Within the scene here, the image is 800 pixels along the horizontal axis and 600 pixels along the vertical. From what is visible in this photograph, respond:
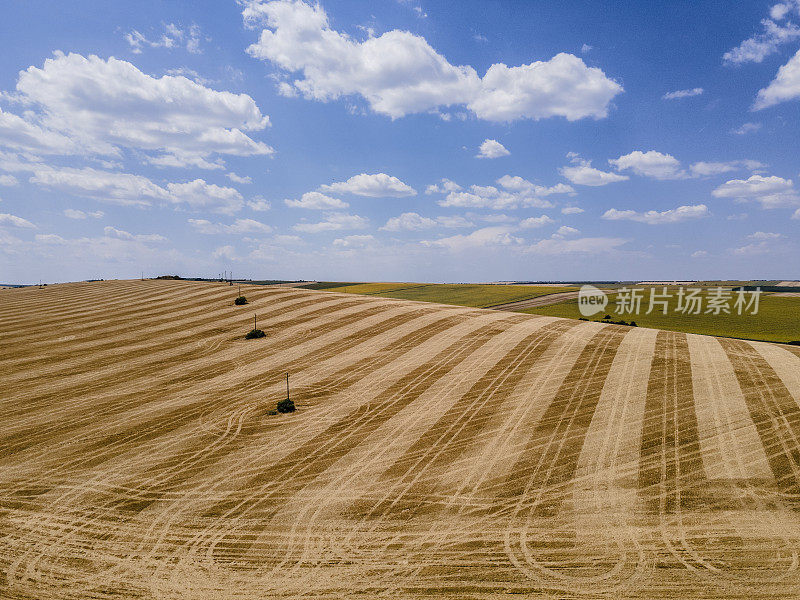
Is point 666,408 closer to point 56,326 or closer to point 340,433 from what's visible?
point 340,433

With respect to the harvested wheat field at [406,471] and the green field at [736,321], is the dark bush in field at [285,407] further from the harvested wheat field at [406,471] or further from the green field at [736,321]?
the green field at [736,321]

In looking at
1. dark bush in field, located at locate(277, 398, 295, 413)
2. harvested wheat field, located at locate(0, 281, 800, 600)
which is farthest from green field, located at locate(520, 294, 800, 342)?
dark bush in field, located at locate(277, 398, 295, 413)

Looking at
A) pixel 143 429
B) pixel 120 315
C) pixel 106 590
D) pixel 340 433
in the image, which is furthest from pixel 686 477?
pixel 120 315

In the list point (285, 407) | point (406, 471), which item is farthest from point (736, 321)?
point (285, 407)

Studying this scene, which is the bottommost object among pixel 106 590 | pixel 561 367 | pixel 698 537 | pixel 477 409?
pixel 106 590

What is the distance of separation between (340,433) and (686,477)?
52.0 feet

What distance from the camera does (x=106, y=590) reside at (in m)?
11.4

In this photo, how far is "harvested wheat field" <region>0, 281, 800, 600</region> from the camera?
39.1ft

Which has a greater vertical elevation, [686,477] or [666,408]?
[666,408]

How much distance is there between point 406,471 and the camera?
16.7 m

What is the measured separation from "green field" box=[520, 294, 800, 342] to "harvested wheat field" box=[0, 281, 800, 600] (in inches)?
1045

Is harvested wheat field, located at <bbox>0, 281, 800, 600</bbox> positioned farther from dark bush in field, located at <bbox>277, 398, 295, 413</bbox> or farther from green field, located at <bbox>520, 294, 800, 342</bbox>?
green field, located at <bbox>520, 294, 800, 342</bbox>

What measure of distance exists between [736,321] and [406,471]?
69.0m

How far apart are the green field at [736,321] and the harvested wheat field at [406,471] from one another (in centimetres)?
2653
